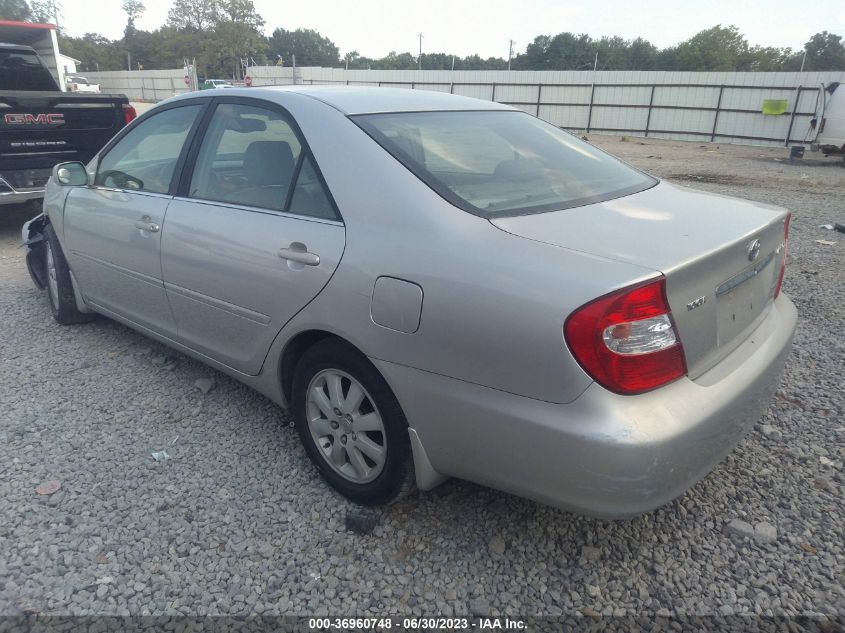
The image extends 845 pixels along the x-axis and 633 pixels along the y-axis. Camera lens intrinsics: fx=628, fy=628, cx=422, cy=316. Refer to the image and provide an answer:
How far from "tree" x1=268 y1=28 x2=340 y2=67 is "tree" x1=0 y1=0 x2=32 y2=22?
35.1 metres

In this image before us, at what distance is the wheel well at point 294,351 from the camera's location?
8.32 ft

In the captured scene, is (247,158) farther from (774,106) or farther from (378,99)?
(774,106)

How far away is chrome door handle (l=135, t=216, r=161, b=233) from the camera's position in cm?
326

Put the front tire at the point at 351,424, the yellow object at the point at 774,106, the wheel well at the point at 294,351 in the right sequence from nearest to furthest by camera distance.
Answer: the front tire at the point at 351,424, the wheel well at the point at 294,351, the yellow object at the point at 774,106

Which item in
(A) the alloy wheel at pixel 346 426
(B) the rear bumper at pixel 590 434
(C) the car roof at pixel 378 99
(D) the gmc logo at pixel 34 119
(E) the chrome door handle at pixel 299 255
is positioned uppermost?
(C) the car roof at pixel 378 99

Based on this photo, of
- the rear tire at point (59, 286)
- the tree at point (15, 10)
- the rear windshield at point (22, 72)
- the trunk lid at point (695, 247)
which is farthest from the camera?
the tree at point (15, 10)

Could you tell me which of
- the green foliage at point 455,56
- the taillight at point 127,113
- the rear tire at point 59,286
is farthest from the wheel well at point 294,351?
the green foliage at point 455,56

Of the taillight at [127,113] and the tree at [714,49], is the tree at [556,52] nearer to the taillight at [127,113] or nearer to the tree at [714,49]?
the tree at [714,49]

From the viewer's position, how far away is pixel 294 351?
106 inches

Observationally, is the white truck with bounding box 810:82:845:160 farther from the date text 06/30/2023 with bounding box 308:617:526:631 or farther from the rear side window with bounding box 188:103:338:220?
the date text 06/30/2023 with bounding box 308:617:526:631

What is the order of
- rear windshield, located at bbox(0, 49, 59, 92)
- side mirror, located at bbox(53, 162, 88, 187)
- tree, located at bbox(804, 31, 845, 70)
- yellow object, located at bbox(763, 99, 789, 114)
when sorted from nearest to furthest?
side mirror, located at bbox(53, 162, 88, 187) → rear windshield, located at bbox(0, 49, 59, 92) → yellow object, located at bbox(763, 99, 789, 114) → tree, located at bbox(804, 31, 845, 70)

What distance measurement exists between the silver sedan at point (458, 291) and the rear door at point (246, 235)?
0.04 ft

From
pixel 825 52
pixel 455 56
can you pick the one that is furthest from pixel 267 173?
pixel 825 52

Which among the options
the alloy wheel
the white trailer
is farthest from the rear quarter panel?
the white trailer
